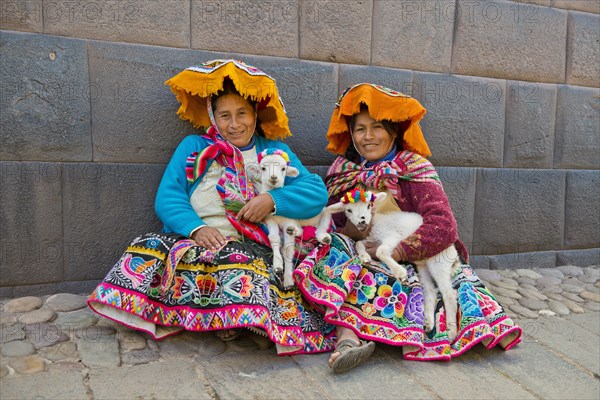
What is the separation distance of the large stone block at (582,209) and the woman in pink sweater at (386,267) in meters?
1.77

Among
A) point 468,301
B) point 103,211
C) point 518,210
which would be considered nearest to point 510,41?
point 518,210

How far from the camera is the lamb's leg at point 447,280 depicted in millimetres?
2720

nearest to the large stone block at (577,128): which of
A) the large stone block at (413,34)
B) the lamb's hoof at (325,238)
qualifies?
the large stone block at (413,34)

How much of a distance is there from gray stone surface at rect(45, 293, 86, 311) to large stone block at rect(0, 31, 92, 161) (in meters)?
0.82

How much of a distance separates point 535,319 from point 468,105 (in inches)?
66.2

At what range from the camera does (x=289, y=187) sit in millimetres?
2791

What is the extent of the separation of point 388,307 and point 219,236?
968 millimetres

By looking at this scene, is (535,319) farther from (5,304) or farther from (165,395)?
(5,304)

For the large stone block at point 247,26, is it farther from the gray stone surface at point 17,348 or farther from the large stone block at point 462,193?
the gray stone surface at point 17,348

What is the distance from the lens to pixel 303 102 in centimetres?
355

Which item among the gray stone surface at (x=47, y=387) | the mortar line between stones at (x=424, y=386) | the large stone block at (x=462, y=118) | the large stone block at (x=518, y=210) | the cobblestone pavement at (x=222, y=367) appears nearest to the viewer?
the gray stone surface at (x=47, y=387)

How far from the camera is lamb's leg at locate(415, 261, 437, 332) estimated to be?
107 inches

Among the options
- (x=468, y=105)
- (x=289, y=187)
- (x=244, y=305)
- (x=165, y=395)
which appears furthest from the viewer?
(x=468, y=105)

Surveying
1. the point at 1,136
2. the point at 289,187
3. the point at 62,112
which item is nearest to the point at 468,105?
the point at 289,187
